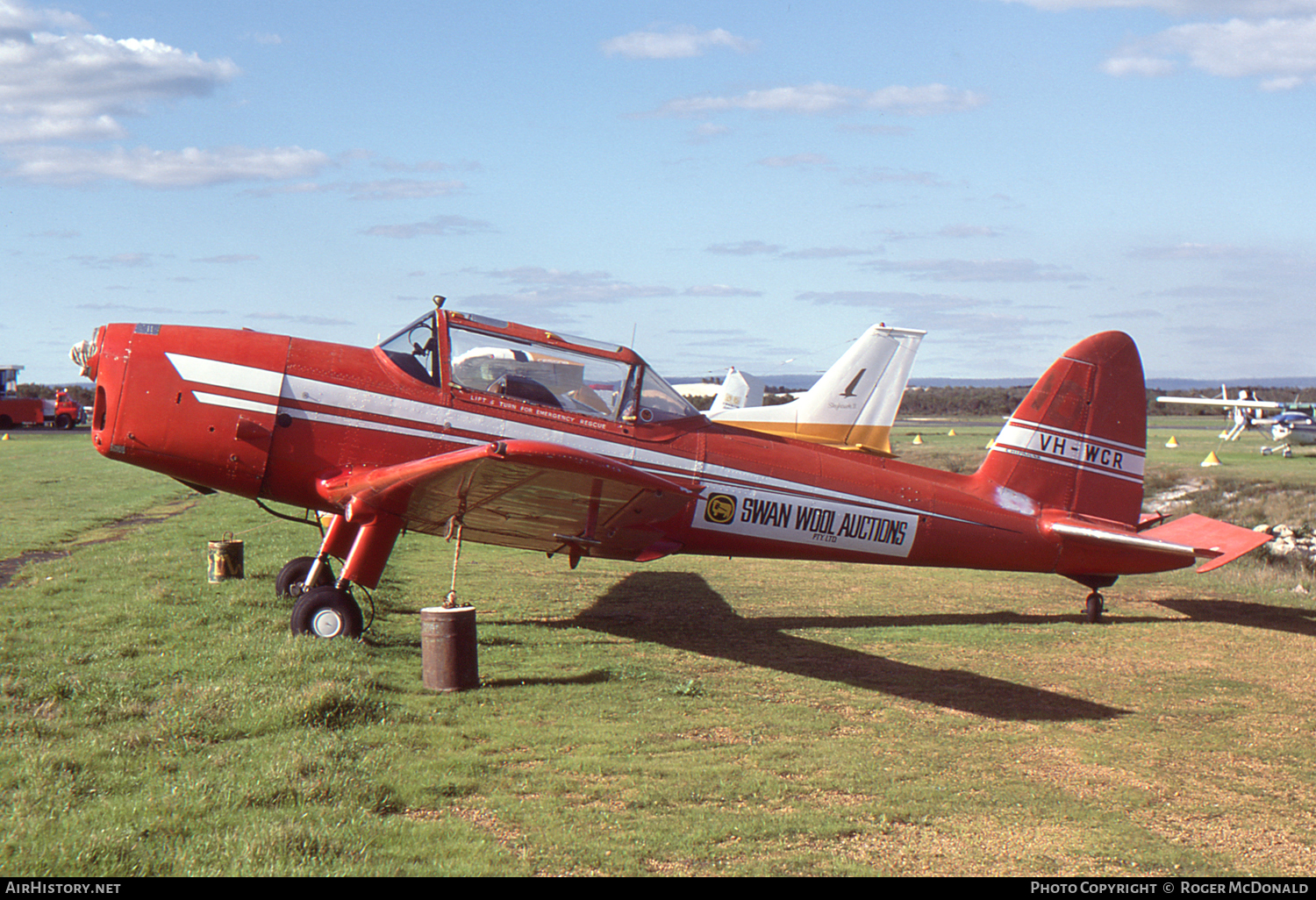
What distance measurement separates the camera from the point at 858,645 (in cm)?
820

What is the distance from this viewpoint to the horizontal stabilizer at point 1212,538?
8.87m

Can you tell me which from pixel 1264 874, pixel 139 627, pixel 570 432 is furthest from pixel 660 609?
pixel 1264 874

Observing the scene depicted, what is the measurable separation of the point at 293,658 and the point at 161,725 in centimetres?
130

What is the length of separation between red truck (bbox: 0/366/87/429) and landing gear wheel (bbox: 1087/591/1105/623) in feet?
176

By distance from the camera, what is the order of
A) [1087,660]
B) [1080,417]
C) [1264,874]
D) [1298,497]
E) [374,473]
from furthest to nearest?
[1298,497] < [1080,417] < [1087,660] < [374,473] < [1264,874]

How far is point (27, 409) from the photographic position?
48.0 meters

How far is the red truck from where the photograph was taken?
47.5 meters

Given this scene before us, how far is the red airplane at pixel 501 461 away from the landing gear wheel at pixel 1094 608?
70 cm

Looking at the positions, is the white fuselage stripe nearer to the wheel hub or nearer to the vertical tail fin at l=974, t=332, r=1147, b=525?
the wheel hub

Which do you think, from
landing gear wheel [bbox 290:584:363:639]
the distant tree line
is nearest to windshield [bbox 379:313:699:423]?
landing gear wheel [bbox 290:584:363:639]

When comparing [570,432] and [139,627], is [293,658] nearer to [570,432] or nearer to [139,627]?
[139,627]

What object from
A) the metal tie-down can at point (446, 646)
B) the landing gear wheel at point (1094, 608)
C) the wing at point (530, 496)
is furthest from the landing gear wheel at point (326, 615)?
the landing gear wheel at point (1094, 608)

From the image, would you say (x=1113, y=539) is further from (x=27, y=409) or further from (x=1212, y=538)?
(x=27, y=409)

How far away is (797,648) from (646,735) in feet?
9.33
